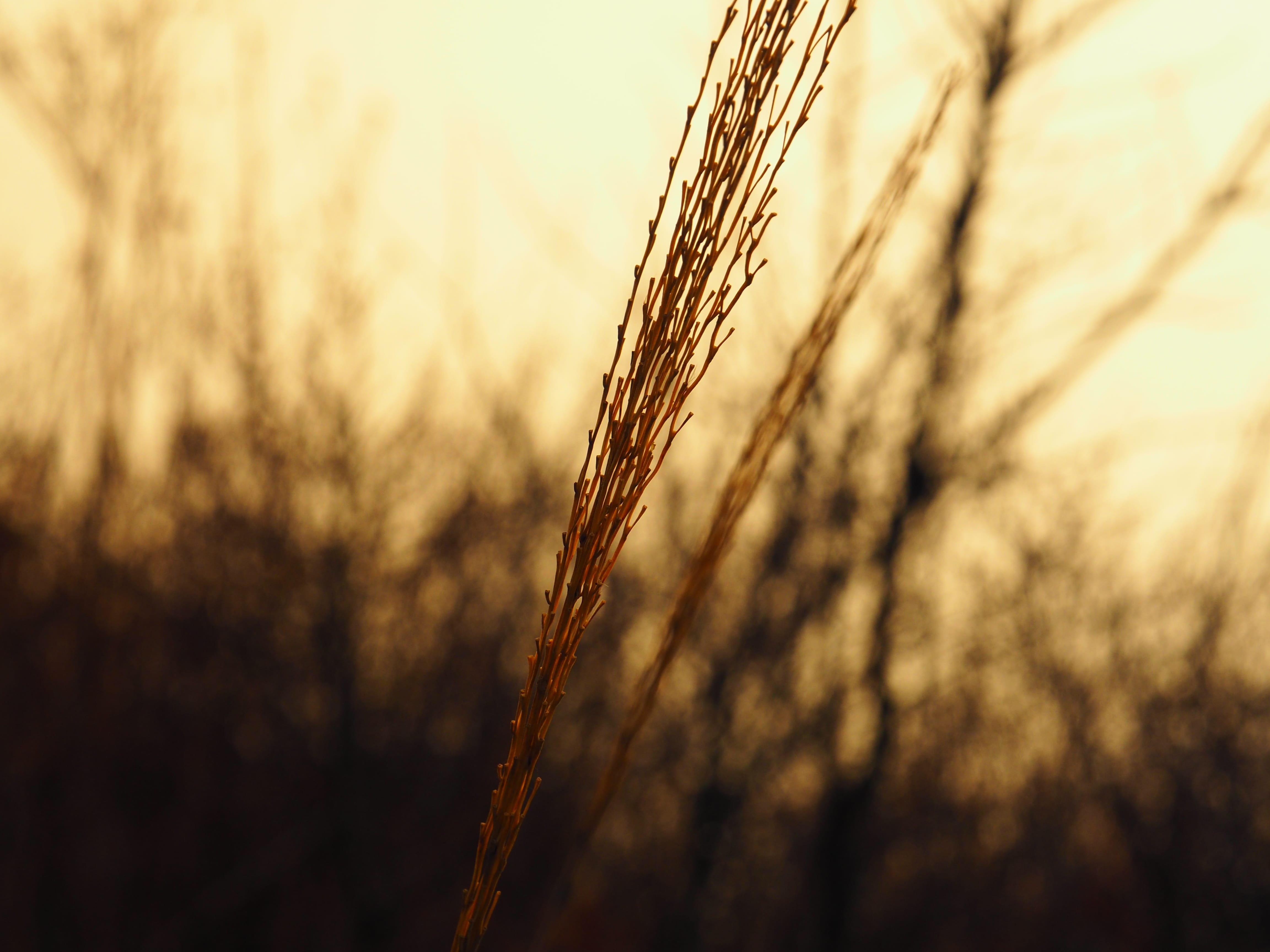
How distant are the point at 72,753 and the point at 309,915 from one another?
2999 millimetres

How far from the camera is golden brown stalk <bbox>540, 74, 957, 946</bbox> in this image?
1.29 metres

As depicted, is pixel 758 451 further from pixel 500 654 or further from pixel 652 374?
pixel 500 654

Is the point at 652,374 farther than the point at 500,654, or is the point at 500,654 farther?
the point at 500,654

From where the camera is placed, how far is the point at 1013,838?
927 centimetres

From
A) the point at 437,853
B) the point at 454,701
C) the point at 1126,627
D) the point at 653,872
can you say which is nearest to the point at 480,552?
the point at 454,701

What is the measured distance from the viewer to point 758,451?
1.36 meters

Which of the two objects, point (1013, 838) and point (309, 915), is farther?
point (1013, 838)

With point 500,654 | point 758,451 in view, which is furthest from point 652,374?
point 500,654

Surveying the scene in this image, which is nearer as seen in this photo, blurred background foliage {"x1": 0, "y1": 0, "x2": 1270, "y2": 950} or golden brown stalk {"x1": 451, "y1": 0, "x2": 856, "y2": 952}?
golden brown stalk {"x1": 451, "y1": 0, "x2": 856, "y2": 952}

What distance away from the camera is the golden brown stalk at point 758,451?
1290 millimetres

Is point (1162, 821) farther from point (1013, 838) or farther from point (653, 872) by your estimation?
point (653, 872)

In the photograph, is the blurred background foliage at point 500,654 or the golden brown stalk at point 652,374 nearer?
the golden brown stalk at point 652,374

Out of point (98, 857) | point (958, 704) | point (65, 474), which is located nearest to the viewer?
point (65, 474)

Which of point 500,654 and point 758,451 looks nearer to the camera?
point 758,451
